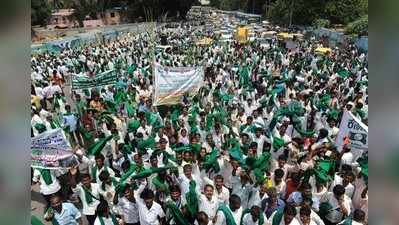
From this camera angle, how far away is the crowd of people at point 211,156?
16.4ft

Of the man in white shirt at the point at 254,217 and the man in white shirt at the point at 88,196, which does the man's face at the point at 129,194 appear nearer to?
the man in white shirt at the point at 88,196

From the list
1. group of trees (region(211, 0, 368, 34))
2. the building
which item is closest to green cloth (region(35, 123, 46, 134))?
group of trees (region(211, 0, 368, 34))

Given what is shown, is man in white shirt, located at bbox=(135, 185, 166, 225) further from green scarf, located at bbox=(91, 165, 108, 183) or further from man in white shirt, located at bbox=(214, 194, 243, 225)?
green scarf, located at bbox=(91, 165, 108, 183)

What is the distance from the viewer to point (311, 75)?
1333 cm

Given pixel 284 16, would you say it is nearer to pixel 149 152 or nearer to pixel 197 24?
pixel 197 24

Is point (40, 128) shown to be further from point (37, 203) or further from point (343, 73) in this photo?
point (343, 73)

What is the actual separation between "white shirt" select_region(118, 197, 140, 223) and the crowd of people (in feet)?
0.04

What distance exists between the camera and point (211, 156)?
6148mm

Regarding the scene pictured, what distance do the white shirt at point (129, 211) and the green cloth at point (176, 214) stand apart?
333 millimetres

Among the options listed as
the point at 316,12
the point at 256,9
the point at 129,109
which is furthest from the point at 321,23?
the point at 129,109

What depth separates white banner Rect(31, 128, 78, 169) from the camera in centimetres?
523
